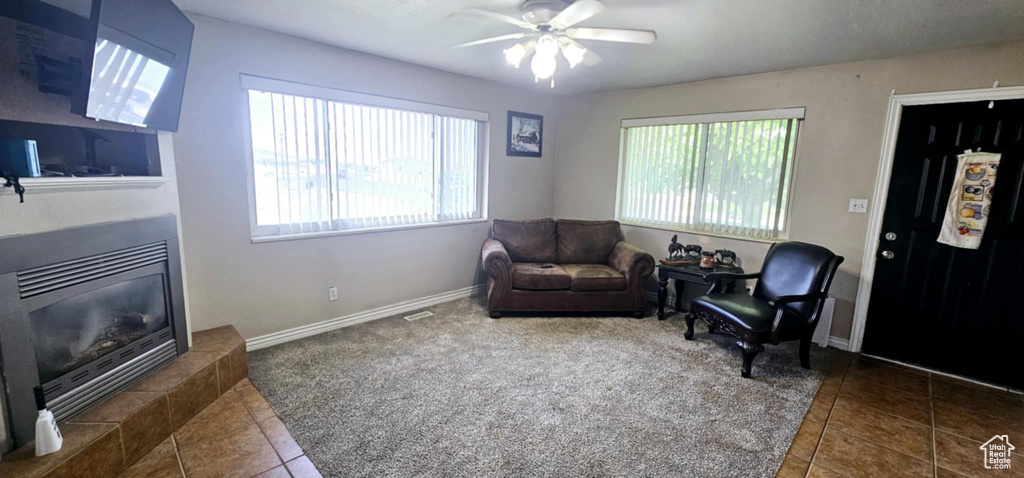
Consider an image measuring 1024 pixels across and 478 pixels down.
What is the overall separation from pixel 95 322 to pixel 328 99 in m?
1.96

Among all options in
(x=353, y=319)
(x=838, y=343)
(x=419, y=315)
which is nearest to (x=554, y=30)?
(x=419, y=315)

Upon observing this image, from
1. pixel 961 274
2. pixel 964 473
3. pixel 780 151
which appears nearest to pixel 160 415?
pixel 964 473

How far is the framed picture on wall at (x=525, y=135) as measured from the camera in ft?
14.7

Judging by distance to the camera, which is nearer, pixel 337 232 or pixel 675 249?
pixel 337 232

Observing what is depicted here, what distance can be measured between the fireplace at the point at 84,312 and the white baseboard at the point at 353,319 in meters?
0.66

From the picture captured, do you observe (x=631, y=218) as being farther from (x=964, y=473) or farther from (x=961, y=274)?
(x=964, y=473)

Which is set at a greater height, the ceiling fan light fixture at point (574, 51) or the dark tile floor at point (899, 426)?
the ceiling fan light fixture at point (574, 51)

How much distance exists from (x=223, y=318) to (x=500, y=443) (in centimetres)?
216

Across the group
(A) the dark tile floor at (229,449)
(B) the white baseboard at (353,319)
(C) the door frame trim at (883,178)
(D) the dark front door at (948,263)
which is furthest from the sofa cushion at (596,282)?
(A) the dark tile floor at (229,449)

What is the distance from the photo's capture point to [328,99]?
10.3 ft

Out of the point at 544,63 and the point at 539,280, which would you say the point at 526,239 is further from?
the point at 544,63

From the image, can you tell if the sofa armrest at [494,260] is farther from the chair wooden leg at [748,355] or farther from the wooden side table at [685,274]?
the chair wooden leg at [748,355]

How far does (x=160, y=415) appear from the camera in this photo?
6.48ft

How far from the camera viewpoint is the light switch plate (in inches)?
122
